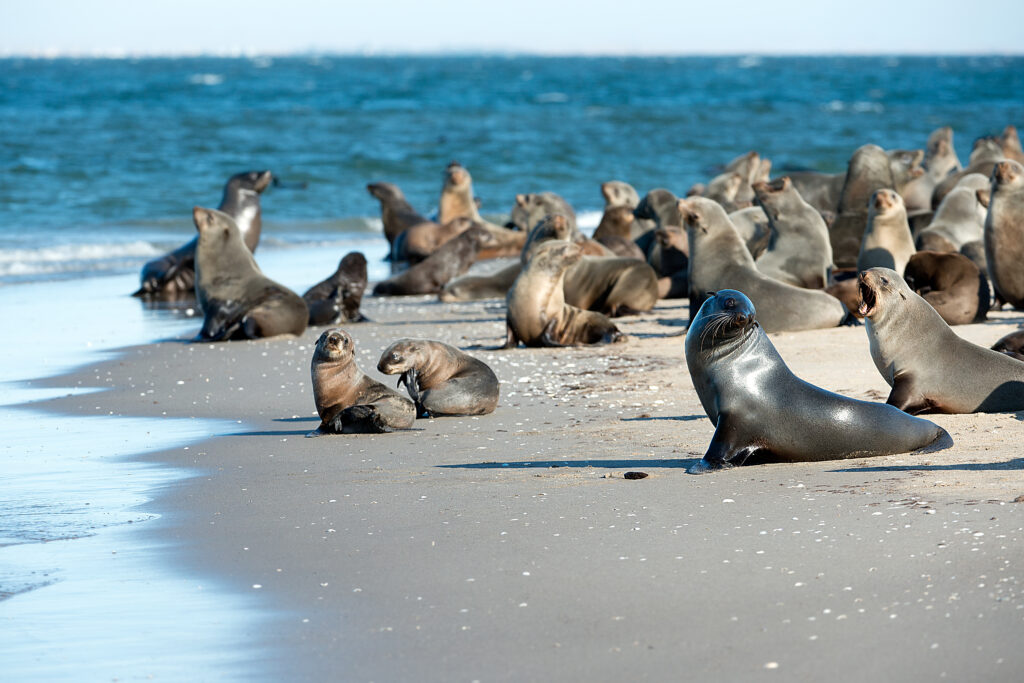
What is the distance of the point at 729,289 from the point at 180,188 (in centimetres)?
1819

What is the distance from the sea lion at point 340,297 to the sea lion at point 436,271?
80.4 inches

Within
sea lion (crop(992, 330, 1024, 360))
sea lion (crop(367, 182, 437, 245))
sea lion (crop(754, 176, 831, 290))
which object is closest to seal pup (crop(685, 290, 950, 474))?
sea lion (crop(992, 330, 1024, 360))

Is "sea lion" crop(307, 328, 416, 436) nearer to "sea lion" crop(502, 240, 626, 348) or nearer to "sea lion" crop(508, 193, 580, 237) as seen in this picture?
"sea lion" crop(502, 240, 626, 348)

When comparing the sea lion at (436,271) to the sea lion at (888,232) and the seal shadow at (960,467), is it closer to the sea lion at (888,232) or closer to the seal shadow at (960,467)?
the sea lion at (888,232)

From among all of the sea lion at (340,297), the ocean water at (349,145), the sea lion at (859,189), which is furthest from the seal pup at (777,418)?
the ocean water at (349,145)

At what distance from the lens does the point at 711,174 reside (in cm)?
2658

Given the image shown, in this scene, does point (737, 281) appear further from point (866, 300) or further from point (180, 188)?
point (180, 188)

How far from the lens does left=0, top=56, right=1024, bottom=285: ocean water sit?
66.4ft

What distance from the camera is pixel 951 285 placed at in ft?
30.4

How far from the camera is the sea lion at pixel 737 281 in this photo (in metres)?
9.38

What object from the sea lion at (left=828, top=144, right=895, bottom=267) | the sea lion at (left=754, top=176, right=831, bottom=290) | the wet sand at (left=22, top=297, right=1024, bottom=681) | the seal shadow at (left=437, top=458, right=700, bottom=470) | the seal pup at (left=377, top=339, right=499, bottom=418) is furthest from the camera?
the sea lion at (left=828, top=144, right=895, bottom=267)

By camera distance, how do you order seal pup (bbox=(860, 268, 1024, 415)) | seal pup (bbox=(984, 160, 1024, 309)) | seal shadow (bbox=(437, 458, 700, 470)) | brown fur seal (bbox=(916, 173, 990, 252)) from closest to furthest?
seal shadow (bbox=(437, 458, 700, 470))
seal pup (bbox=(860, 268, 1024, 415))
seal pup (bbox=(984, 160, 1024, 309))
brown fur seal (bbox=(916, 173, 990, 252))

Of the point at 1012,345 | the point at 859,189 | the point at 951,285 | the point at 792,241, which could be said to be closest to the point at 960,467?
the point at 1012,345

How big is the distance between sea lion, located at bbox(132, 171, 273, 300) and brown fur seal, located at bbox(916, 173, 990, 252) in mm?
6101
